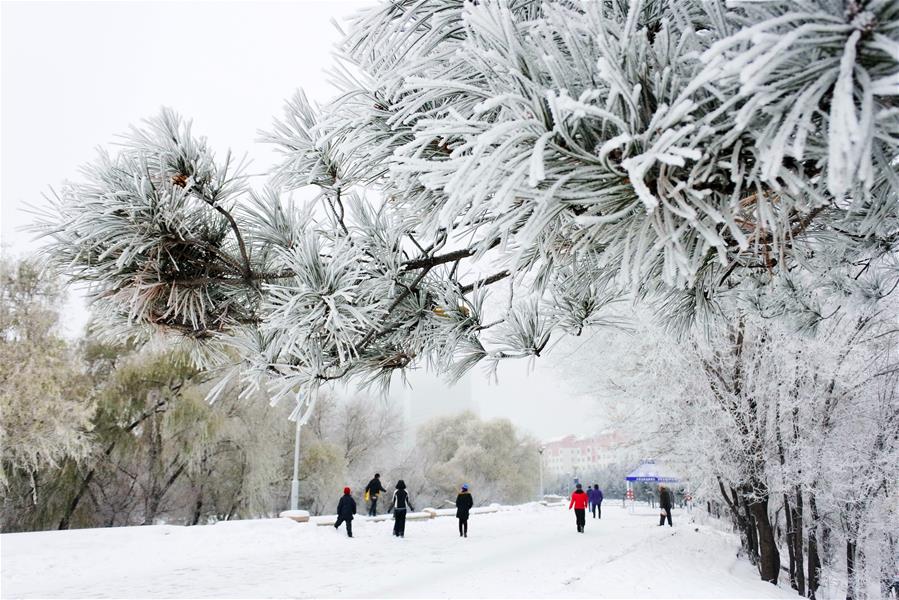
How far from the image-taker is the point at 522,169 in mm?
846

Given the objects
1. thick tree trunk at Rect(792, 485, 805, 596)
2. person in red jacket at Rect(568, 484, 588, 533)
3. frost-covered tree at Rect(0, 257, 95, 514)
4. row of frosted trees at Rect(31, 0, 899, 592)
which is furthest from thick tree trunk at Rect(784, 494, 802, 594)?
frost-covered tree at Rect(0, 257, 95, 514)

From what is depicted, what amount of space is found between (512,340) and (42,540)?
10446mm

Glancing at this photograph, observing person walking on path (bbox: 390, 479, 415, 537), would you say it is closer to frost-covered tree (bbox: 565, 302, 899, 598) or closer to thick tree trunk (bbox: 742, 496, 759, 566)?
frost-covered tree (bbox: 565, 302, 899, 598)

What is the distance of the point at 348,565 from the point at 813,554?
23.6ft

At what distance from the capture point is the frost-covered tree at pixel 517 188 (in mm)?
784

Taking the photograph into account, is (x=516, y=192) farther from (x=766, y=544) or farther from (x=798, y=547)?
(x=798, y=547)

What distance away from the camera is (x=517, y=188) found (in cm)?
93

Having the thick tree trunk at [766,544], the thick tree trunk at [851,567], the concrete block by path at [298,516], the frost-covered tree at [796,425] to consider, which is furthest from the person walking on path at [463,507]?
the thick tree trunk at [851,567]

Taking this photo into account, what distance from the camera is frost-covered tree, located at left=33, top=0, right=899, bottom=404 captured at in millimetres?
784

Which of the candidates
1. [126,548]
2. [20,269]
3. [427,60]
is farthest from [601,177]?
[20,269]

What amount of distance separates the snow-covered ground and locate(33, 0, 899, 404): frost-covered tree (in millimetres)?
5223

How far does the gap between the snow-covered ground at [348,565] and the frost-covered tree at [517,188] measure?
17.1 feet

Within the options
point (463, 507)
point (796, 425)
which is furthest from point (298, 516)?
point (796, 425)

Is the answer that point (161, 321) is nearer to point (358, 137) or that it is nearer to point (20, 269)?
point (358, 137)
